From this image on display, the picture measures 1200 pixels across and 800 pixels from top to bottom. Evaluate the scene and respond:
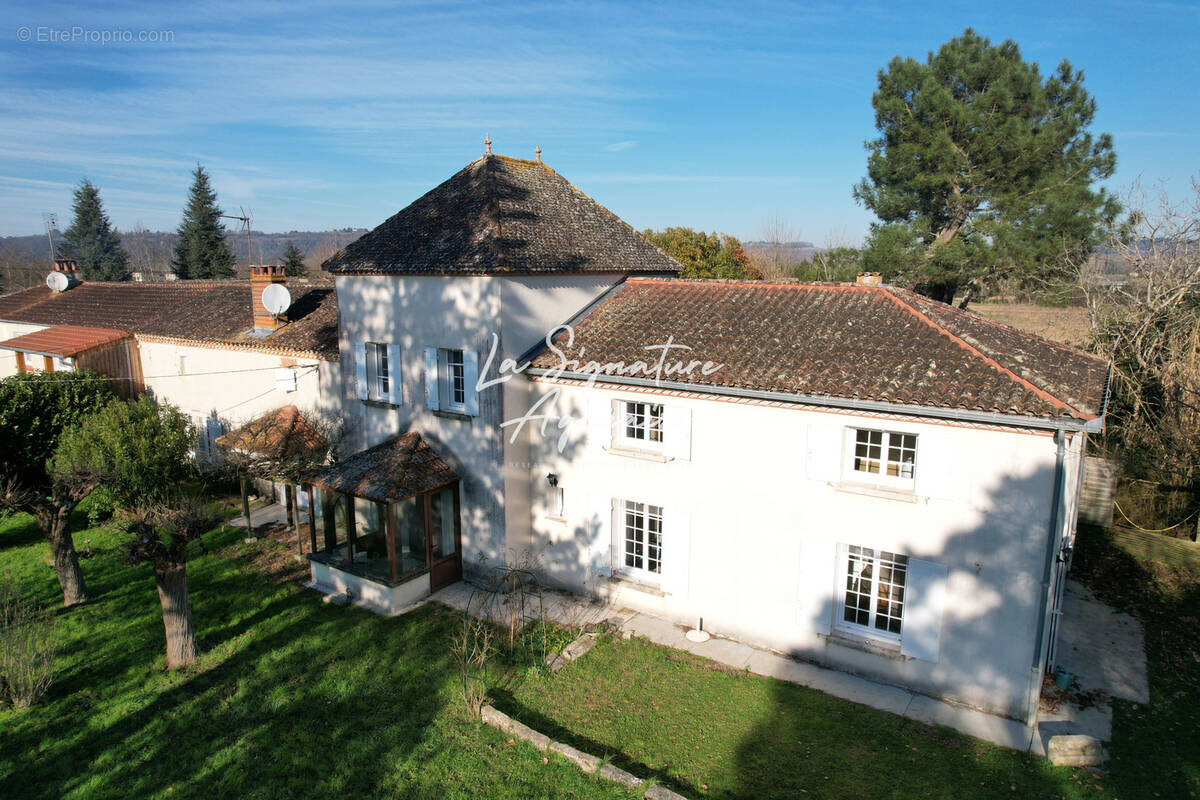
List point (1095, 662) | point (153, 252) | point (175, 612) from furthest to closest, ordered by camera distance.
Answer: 1. point (153, 252)
2. point (175, 612)
3. point (1095, 662)

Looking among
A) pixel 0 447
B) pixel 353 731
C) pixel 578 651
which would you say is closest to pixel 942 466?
pixel 578 651

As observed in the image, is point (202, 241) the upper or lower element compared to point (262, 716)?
upper

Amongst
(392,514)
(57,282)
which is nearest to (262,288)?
(392,514)

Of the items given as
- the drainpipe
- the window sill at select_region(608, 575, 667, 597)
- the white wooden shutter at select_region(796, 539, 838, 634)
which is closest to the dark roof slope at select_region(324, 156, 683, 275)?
the window sill at select_region(608, 575, 667, 597)

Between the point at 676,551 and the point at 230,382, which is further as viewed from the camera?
the point at 230,382

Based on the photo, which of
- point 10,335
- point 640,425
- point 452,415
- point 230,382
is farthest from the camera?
point 10,335

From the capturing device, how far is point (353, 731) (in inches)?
428

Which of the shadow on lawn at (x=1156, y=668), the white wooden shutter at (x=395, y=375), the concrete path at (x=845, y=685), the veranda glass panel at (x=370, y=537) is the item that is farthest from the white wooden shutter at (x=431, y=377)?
the shadow on lawn at (x=1156, y=668)

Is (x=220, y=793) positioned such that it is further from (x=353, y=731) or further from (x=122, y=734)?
(x=122, y=734)

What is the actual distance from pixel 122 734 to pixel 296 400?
11486 millimetres

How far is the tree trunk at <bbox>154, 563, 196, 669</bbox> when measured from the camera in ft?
42.0

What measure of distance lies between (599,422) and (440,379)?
4.15 metres

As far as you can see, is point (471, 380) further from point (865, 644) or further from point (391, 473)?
point (865, 644)

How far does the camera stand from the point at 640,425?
14.5 meters
